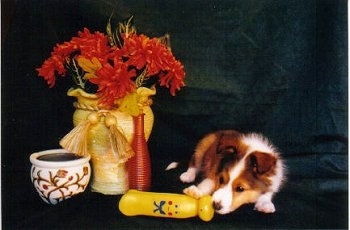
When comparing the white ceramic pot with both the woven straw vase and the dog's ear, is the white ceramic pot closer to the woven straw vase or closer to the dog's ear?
the woven straw vase

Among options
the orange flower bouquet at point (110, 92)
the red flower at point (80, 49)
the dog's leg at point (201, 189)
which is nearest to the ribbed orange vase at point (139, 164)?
the orange flower bouquet at point (110, 92)

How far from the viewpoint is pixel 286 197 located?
5.19ft

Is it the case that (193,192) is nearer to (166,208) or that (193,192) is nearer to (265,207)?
(166,208)

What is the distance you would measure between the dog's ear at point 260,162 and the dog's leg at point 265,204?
0.08 m

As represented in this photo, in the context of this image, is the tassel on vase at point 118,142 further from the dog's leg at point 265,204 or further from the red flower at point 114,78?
the dog's leg at point 265,204

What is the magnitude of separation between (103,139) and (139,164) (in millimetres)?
131

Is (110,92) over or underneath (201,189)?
over

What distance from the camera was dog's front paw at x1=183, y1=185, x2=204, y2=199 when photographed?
147cm

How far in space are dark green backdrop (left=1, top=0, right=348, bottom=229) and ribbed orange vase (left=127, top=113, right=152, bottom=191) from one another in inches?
2.7

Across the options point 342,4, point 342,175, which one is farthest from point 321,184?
point 342,4

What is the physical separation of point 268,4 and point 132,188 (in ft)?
2.28

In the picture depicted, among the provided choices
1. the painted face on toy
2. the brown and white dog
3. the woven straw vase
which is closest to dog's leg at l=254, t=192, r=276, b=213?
the brown and white dog

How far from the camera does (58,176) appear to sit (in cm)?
144

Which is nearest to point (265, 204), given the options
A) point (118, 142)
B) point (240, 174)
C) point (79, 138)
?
point (240, 174)
